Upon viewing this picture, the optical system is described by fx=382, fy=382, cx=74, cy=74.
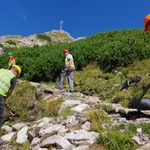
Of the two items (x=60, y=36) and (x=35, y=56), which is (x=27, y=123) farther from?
(x=60, y=36)

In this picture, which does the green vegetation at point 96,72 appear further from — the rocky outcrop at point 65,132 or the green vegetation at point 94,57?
the rocky outcrop at point 65,132

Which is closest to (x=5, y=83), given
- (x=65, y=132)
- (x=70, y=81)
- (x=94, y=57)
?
(x=65, y=132)

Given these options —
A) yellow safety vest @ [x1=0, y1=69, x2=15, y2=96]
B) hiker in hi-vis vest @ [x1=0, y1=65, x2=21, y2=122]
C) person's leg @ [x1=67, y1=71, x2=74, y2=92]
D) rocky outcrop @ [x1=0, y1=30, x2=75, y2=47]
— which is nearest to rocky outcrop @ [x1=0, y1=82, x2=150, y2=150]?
hiker in hi-vis vest @ [x1=0, y1=65, x2=21, y2=122]

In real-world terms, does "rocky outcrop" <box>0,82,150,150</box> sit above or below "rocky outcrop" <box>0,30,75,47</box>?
below

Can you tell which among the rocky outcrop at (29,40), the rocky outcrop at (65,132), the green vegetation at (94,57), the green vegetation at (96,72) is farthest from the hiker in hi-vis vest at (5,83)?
the rocky outcrop at (29,40)

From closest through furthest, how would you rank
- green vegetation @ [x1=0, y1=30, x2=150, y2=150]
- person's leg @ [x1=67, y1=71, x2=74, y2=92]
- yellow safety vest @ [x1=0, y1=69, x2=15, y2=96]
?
yellow safety vest @ [x1=0, y1=69, x2=15, y2=96] < green vegetation @ [x1=0, y1=30, x2=150, y2=150] < person's leg @ [x1=67, y1=71, x2=74, y2=92]

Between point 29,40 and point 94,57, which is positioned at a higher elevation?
point 29,40

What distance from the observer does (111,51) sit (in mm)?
18984

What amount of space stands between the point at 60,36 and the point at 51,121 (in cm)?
4521

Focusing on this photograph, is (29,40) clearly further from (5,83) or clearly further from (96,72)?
(5,83)

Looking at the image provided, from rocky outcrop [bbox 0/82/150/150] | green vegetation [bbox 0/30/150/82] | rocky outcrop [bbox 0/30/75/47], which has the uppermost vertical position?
rocky outcrop [bbox 0/30/75/47]

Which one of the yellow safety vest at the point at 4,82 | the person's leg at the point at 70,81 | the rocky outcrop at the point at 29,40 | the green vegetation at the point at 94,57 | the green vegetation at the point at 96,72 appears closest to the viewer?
the yellow safety vest at the point at 4,82

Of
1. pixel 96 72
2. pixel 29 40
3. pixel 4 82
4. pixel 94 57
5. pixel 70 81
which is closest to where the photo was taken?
pixel 4 82

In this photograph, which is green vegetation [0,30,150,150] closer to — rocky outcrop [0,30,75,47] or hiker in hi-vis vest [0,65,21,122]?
hiker in hi-vis vest [0,65,21,122]
